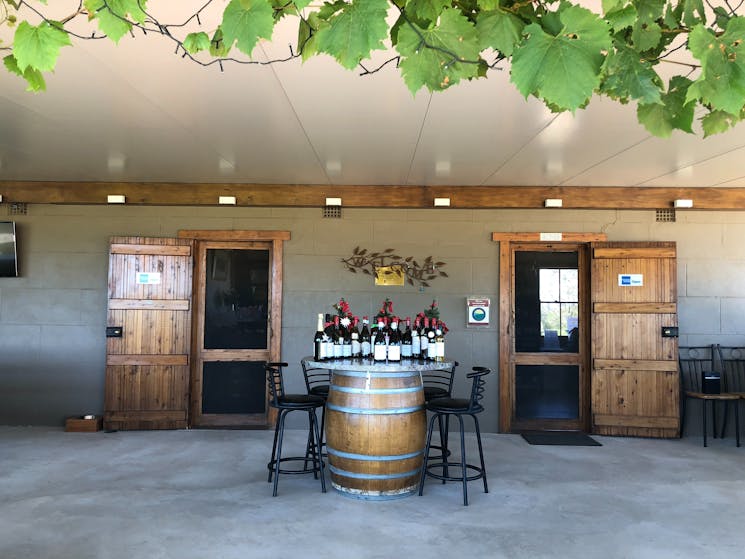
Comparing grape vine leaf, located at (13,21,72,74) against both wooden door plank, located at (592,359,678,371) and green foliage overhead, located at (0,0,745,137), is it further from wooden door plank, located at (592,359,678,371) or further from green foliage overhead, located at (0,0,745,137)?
wooden door plank, located at (592,359,678,371)

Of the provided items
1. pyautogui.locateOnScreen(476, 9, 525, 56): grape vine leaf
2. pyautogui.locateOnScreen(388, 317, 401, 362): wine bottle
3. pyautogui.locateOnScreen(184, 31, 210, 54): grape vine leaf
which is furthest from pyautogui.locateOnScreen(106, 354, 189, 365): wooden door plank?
pyautogui.locateOnScreen(476, 9, 525, 56): grape vine leaf

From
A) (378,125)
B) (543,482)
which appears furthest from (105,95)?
(543,482)

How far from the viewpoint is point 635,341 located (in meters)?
5.93

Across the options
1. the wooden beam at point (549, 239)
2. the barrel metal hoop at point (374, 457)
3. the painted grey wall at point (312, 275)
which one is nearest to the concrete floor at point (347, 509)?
the barrel metal hoop at point (374, 457)

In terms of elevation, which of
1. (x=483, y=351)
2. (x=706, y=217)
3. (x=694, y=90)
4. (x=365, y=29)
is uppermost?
(x=706, y=217)

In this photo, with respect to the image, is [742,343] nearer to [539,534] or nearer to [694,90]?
[539,534]

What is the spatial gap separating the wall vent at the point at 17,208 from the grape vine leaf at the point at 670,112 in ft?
21.0

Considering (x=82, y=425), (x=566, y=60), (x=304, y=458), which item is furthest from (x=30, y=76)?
(x=82, y=425)

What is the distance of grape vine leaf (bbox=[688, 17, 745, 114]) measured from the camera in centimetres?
116

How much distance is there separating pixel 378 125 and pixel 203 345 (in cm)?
330

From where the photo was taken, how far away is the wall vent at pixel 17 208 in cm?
625

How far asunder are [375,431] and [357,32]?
3012 mm

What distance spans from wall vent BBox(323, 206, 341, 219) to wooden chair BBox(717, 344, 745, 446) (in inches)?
161

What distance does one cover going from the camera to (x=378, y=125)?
163 inches
